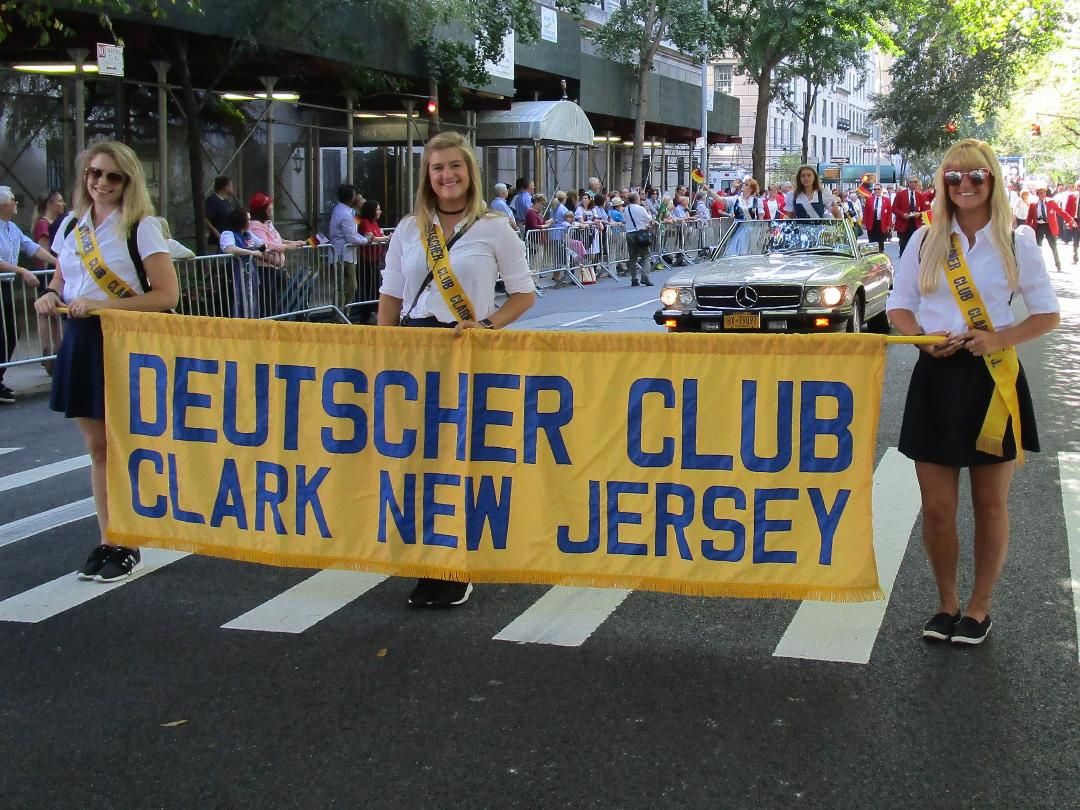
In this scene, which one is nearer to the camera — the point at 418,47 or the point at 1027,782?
the point at 1027,782

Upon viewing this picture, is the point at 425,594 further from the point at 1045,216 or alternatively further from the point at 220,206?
the point at 1045,216

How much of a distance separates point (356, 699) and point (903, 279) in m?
2.63

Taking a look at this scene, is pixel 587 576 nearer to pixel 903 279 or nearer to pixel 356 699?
pixel 356 699

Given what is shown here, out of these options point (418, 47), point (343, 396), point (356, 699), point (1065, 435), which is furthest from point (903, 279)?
point (418, 47)

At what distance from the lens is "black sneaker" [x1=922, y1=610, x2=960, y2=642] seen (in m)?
5.13

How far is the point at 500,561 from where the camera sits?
5230 millimetres

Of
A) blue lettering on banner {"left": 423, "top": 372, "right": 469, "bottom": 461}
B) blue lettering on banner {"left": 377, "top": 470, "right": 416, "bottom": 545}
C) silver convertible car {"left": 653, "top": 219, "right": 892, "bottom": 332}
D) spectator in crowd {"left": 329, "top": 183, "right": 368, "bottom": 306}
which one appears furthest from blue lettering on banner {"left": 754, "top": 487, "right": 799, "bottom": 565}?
spectator in crowd {"left": 329, "top": 183, "right": 368, "bottom": 306}

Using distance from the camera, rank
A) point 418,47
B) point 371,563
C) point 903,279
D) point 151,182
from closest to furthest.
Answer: point 903,279
point 371,563
point 151,182
point 418,47

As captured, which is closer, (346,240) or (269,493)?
(269,493)

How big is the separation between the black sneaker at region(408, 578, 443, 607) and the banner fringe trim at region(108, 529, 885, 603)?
0.36 meters

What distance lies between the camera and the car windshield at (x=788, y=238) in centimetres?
1468

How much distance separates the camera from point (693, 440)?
495 centimetres

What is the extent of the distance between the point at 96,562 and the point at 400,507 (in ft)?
5.87

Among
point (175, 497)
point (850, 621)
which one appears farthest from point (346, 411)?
point (850, 621)
